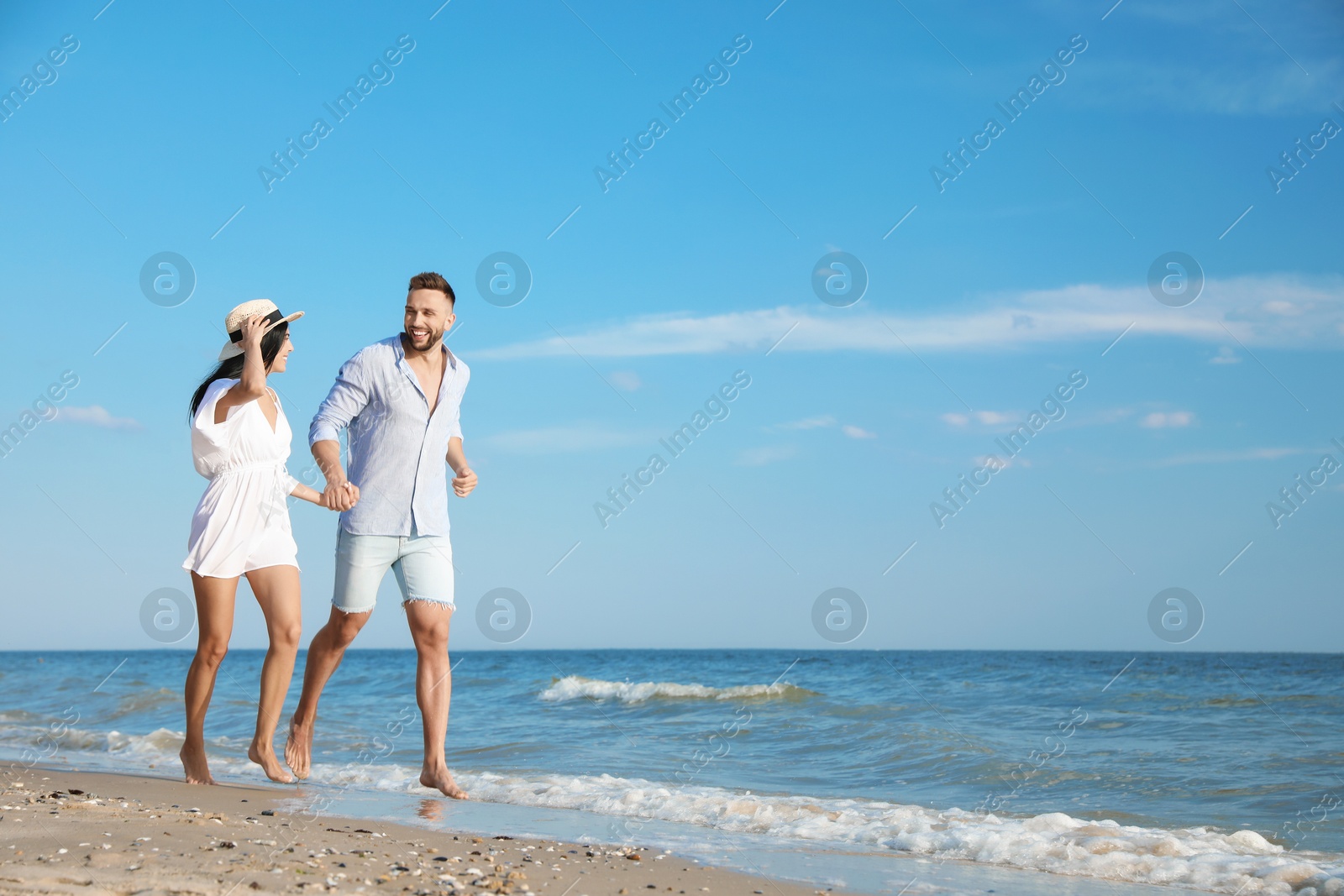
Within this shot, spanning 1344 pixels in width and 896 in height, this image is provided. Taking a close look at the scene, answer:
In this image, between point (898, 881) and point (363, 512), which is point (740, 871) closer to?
point (898, 881)

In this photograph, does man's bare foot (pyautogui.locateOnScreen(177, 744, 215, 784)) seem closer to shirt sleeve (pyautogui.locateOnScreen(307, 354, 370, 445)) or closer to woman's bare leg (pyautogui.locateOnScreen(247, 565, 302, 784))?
woman's bare leg (pyautogui.locateOnScreen(247, 565, 302, 784))

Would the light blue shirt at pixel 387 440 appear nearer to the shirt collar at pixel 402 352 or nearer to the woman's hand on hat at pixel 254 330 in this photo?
the shirt collar at pixel 402 352

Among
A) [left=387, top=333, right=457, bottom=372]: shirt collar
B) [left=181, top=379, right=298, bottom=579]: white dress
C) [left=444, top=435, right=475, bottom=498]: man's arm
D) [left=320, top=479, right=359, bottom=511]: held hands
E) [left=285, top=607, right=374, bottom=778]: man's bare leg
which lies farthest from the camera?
[left=444, top=435, right=475, bottom=498]: man's arm

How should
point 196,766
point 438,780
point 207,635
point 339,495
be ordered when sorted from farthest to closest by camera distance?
1. point 196,766
2. point 438,780
3. point 207,635
4. point 339,495

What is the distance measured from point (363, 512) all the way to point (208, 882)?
178 centimetres

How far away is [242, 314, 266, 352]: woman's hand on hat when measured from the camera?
13.5 ft

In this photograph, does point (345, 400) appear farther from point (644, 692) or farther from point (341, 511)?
point (644, 692)

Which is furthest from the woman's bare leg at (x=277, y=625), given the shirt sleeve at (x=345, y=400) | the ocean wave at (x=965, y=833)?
the ocean wave at (x=965, y=833)

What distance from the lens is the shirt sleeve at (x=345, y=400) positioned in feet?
14.1

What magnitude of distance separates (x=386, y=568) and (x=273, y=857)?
4.77ft

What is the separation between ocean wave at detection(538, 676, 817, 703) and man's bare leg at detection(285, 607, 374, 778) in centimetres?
783

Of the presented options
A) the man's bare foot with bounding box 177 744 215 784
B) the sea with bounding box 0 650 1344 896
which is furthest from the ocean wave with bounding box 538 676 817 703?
the man's bare foot with bounding box 177 744 215 784

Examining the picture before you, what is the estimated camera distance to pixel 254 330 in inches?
164

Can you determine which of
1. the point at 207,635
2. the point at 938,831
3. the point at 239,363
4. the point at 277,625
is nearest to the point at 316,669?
the point at 277,625
